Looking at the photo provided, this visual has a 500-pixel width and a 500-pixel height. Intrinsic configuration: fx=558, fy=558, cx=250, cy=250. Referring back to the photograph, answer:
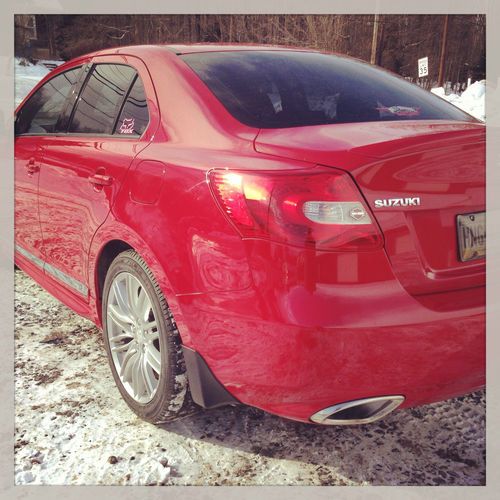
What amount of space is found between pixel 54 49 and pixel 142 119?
Answer: 2924 cm

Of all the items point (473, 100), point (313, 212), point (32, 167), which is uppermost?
point (473, 100)

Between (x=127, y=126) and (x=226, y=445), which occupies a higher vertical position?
(x=127, y=126)

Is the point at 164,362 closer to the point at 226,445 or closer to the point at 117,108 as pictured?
the point at 226,445

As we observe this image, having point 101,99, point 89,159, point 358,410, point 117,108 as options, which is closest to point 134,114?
point 117,108

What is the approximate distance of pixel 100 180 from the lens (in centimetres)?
253

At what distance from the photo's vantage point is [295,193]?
1744mm

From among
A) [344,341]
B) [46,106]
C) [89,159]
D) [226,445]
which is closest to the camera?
[344,341]

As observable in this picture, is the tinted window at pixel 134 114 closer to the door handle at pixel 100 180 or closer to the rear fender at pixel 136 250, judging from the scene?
the door handle at pixel 100 180

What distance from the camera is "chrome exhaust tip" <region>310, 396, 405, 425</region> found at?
181cm

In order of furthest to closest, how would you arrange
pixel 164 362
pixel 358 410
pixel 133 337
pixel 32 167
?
pixel 32 167 → pixel 133 337 → pixel 164 362 → pixel 358 410

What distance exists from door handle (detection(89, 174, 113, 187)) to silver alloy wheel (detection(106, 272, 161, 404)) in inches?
16.1

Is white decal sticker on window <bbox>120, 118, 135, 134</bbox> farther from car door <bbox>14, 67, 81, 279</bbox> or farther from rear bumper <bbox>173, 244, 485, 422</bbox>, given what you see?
rear bumper <bbox>173, 244, 485, 422</bbox>

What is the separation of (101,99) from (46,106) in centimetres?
92

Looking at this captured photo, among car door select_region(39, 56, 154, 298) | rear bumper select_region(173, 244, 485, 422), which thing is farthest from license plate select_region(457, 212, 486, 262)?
car door select_region(39, 56, 154, 298)
